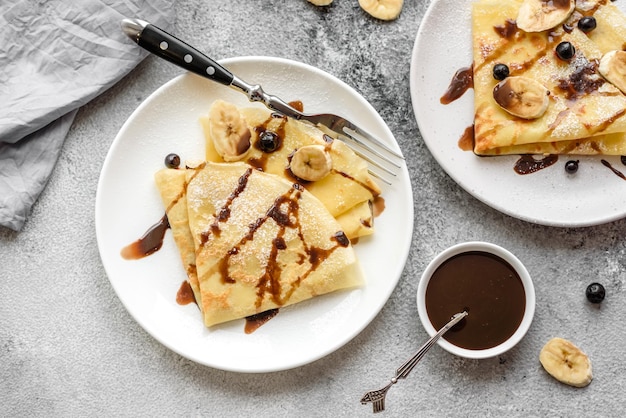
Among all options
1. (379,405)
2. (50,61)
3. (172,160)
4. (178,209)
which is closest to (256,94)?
(172,160)

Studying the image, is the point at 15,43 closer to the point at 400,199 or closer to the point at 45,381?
the point at 45,381

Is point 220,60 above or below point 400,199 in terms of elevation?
above

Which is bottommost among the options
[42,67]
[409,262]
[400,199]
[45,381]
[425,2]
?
[45,381]

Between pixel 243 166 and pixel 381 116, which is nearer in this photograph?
pixel 243 166

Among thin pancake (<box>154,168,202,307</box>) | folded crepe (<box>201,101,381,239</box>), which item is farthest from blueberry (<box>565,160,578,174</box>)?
thin pancake (<box>154,168,202,307</box>)

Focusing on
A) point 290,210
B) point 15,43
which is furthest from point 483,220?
point 15,43
